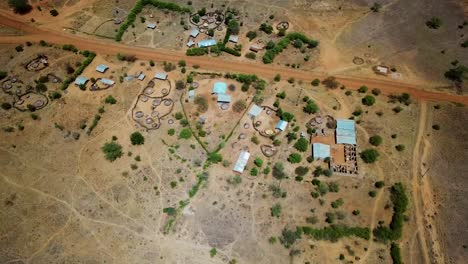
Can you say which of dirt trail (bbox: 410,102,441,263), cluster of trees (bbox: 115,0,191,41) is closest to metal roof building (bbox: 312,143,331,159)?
dirt trail (bbox: 410,102,441,263)

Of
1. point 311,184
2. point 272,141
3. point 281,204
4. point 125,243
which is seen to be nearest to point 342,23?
point 272,141

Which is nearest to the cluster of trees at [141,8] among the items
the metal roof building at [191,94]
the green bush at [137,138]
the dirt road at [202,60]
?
the dirt road at [202,60]

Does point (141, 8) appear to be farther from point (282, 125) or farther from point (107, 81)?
point (282, 125)

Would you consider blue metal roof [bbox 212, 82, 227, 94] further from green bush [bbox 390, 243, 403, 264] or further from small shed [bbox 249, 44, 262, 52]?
green bush [bbox 390, 243, 403, 264]

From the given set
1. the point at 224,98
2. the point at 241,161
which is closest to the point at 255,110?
the point at 224,98

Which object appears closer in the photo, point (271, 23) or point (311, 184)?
point (311, 184)

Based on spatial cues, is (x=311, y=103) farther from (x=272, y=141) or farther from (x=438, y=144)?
(x=438, y=144)
